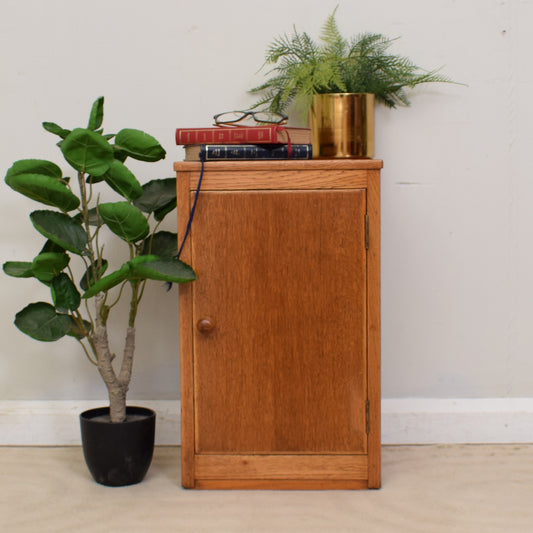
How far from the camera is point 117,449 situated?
1594mm

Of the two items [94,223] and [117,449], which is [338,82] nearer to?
[94,223]

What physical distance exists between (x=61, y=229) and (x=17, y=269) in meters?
0.15

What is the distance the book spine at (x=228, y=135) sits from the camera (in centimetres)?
153

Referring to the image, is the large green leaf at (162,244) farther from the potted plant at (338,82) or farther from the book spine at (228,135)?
the potted plant at (338,82)

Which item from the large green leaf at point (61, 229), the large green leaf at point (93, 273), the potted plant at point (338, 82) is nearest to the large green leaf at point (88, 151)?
the large green leaf at point (61, 229)

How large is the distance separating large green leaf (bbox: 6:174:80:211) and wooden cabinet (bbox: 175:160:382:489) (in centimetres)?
28

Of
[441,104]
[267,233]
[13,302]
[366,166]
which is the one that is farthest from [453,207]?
[13,302]

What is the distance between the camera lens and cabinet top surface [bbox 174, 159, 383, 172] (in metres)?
1.52

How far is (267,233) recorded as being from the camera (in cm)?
154

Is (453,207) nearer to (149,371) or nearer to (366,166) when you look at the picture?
(366,166)

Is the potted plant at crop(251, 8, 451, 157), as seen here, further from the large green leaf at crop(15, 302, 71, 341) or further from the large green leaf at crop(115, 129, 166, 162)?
the large green leaf at crop(15, 302, 71, 341)

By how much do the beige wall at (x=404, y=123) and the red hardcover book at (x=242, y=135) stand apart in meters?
0.37

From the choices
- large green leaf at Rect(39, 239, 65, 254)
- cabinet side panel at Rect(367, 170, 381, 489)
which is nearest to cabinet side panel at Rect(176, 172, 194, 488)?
large green leaf at Rect(39, 239, 65, 254)

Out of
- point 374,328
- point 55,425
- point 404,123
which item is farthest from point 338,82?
point 55,425
